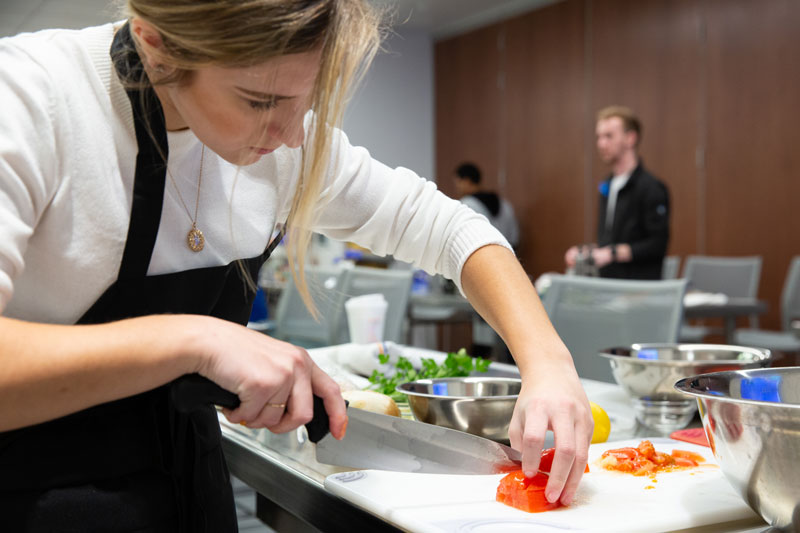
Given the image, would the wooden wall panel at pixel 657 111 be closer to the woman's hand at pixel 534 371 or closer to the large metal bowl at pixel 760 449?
the woman's hand at pixel 534 371

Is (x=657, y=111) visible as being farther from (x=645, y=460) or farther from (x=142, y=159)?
(x=142, y=159)

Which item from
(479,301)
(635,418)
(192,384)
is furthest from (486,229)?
(192,384)

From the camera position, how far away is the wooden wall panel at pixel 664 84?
5.64m

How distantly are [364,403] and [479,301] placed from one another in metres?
0.22

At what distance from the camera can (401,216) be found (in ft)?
3.50

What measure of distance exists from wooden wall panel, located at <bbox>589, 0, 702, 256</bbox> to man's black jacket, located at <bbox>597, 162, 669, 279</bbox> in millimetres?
1892

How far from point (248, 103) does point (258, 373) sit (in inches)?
10.4

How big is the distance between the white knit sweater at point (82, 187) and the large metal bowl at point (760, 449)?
516 millimetres

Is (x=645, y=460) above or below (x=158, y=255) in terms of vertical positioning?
below

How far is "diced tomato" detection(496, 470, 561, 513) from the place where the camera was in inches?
30.2

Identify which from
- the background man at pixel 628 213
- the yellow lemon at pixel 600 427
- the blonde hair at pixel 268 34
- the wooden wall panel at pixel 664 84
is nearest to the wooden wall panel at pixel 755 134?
the wooden wall panel at pixel 664 84

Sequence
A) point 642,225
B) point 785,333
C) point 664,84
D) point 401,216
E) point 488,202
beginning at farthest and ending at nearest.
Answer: point 488,202, point 664,84, point 785,333, point 642,225, point 401,216

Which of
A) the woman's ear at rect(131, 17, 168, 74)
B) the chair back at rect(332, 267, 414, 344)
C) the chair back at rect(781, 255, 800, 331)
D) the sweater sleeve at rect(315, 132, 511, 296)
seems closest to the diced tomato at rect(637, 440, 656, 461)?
the sweater sleeve at rect(315, 132, 511, 296)

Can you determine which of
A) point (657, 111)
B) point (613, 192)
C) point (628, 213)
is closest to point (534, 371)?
point (628, 213)
